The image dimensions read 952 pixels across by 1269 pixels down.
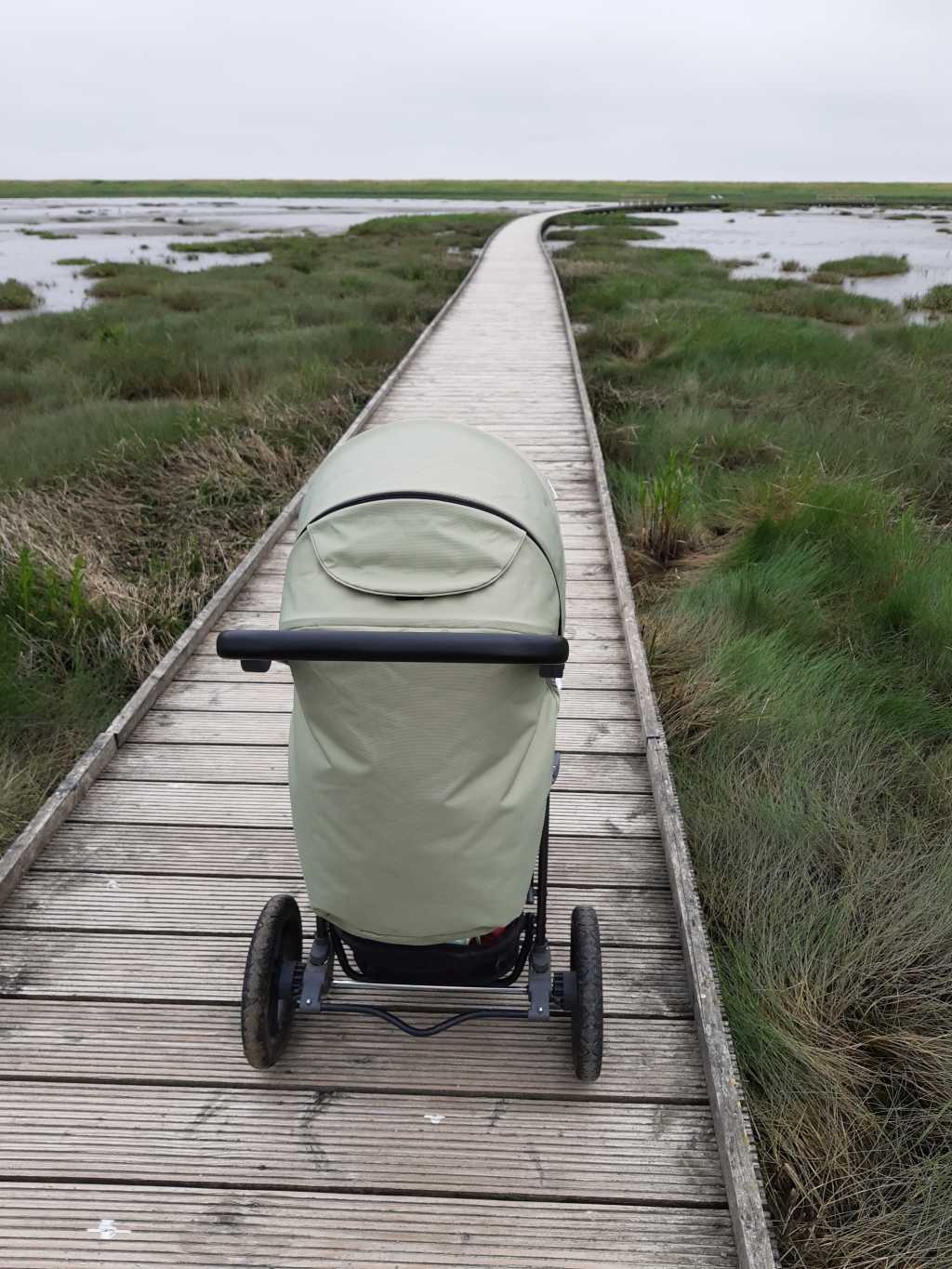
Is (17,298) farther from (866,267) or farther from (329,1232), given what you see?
(866,267)

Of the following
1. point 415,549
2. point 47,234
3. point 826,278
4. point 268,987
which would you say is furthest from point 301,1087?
point 47,234

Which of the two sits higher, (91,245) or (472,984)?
(91,245)

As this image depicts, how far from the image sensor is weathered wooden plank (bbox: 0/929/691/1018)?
2102 mm

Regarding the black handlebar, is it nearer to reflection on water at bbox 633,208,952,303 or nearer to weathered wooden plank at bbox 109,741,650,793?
weathered wooden plank at bbox 109,741,650,793

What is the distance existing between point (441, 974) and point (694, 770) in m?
1.58

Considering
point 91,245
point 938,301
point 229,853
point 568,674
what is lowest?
point 229,853

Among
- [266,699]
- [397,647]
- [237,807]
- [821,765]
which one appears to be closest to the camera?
[397,647]

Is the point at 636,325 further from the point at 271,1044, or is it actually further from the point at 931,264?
the point at 931,264

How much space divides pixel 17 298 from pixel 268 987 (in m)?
17.9

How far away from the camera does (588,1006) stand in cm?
182

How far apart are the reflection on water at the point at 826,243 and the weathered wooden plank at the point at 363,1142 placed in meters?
17.9

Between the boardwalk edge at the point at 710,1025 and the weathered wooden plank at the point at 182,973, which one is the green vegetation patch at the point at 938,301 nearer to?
the boardwalk edge at the point at 710,1025

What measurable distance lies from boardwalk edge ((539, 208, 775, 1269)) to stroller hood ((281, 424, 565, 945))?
0.62m

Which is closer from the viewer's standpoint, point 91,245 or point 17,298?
point 17,298
